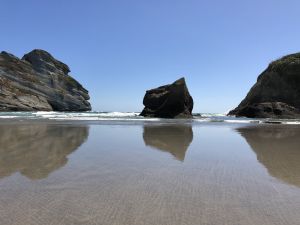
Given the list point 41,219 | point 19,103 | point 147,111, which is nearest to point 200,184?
point 41,219

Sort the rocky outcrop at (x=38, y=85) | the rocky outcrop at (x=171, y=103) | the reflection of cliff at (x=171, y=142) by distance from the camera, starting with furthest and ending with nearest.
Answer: the rocky outcrop at (x=38, y=85), the rocky outcrop at (x=171, y=103), the reflection of cliff at (x=171, y=142)

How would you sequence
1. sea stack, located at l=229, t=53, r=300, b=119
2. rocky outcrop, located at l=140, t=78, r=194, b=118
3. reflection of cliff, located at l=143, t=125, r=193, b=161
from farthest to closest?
1. sea stack, located at l=229, t=53, r=300, b=119
2. rocky outcrop, located at l=140, t=78, r=194, b=118
3. reflection of cliff, located at l=143, t=125, r=193, b=161

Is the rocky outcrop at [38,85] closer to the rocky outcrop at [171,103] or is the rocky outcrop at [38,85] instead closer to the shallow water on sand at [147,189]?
the rocky outcrop at [171,103]

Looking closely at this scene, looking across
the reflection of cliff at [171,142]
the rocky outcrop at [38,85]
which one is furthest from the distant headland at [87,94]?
the reflection of cliff at [171,142]

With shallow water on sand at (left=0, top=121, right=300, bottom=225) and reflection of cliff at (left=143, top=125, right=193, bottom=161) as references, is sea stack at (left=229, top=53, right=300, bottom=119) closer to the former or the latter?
reflection of cliff at (left=143, top=125, right=193, bottom=161)

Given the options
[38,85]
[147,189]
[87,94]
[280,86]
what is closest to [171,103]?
[280,86]

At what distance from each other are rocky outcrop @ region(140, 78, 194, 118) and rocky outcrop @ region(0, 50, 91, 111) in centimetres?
3829

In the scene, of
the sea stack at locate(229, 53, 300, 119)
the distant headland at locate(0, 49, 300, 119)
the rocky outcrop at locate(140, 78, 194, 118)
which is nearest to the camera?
the rocky outcrop at locate(140, 78, 194, 118)

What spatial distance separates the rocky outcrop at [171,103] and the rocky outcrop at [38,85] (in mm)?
38290

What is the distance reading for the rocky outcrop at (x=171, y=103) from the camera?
51531 millimetres

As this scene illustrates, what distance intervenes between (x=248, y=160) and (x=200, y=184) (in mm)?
3440

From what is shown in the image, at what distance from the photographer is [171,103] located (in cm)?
5203

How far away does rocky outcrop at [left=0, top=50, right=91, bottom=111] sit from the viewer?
3078 inches

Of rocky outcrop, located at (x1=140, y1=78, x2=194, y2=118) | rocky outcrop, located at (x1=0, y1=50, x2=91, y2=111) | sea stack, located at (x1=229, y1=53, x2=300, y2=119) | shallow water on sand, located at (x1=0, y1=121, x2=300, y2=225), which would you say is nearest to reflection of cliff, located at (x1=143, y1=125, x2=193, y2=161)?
shallow water on sand, located at (x1=0, y1=121, x2=300, y2=225)
